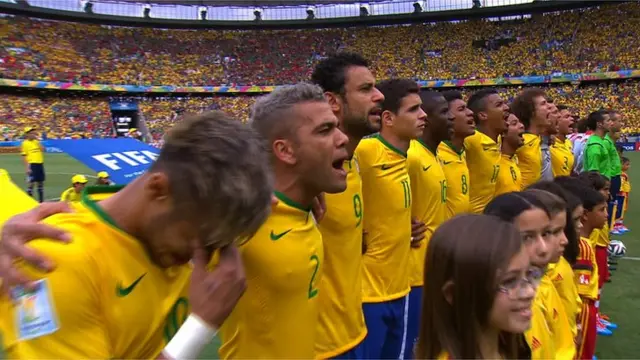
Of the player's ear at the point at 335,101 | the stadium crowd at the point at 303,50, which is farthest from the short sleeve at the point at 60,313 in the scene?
the stadium crowd at the point at 303,50

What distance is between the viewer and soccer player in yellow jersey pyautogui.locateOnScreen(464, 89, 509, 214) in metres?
5.43

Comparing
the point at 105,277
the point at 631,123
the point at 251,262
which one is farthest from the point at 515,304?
the point at 631,123

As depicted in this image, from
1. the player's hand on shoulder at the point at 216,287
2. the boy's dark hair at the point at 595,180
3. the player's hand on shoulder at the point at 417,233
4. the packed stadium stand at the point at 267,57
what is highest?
the packed stadium stand at the point at 267,57

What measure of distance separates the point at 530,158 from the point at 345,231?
13.8 ft

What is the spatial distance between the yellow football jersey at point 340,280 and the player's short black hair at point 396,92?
1.35m

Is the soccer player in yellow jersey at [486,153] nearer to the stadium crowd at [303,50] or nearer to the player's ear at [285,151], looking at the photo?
the player's ear at [285,151]

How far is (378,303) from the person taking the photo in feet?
11.6

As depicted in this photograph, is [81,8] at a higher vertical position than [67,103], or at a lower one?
higher

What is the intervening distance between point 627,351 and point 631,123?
108ft

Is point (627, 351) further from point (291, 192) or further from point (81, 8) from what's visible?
point (81, 8)

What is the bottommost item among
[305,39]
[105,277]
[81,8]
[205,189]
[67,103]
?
[105,277]

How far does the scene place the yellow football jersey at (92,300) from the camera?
1162 millimetres

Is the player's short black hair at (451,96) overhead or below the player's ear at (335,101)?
overhead

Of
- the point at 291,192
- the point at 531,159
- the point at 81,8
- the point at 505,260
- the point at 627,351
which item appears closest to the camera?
the point at 505,260
